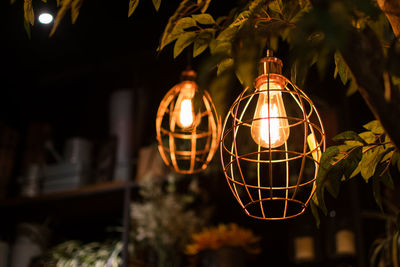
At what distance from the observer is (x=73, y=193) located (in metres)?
3.09

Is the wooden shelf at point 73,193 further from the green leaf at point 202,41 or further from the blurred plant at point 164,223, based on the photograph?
the green leaf at point 202,41

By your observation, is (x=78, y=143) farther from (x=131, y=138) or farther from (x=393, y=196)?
(x=393, y=196)

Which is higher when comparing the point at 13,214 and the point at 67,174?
the point at 67,174

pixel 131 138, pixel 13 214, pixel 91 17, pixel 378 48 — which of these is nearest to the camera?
pixel 378 48

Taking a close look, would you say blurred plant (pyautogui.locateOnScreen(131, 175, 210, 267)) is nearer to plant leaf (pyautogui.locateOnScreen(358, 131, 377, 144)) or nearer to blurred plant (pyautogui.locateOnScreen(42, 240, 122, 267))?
blurred plant (pyautogui.locateOnScreen(42, 240, 122, 267))

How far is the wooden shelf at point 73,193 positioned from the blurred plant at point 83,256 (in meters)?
0.29

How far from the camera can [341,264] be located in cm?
262

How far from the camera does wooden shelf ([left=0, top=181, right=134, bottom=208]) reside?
2961 mm

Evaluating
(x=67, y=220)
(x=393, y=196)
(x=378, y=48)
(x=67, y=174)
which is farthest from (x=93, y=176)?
(x=378, y=48)

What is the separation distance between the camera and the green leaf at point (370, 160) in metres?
1.10

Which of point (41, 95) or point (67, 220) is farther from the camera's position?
point (41, 95)

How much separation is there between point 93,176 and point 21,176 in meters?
0.63

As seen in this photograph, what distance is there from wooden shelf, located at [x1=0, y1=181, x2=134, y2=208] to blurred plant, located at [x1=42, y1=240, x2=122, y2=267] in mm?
286

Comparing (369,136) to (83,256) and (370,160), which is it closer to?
(370,160)
